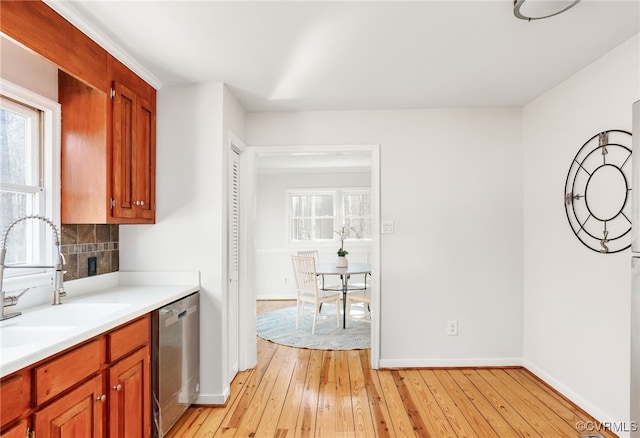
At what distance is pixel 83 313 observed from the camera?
2094mm

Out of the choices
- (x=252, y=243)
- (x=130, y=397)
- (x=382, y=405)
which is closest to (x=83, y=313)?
(x=130, y=397)

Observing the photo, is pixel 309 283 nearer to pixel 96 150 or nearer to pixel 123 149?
pixel 123 149

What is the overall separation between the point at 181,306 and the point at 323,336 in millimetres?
2358

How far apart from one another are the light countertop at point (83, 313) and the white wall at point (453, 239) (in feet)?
6.00

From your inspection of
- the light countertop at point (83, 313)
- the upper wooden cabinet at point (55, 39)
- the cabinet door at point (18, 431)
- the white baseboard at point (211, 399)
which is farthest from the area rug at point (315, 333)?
the upper wooden cabinet at point (55, 39)

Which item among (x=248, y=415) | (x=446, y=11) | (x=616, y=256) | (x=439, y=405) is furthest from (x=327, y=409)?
(x=446, y=11)

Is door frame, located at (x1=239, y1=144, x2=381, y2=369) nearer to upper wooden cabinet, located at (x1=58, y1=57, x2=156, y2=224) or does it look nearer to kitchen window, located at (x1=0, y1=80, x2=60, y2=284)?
upper wooden cabinet, located at (x1=58, y1=57, x2=156, y2=224)

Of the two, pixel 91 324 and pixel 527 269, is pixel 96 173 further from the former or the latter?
pixel 527 269

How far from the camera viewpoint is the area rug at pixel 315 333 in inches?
164

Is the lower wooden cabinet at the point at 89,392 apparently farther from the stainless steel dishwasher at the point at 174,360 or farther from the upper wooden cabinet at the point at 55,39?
the upper wooden cabinet at the point at 55,39

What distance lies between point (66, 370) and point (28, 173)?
1.31 metres

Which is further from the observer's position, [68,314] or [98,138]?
[98,138]

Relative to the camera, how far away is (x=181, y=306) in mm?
2451

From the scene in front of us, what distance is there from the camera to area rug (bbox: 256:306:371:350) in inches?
164
